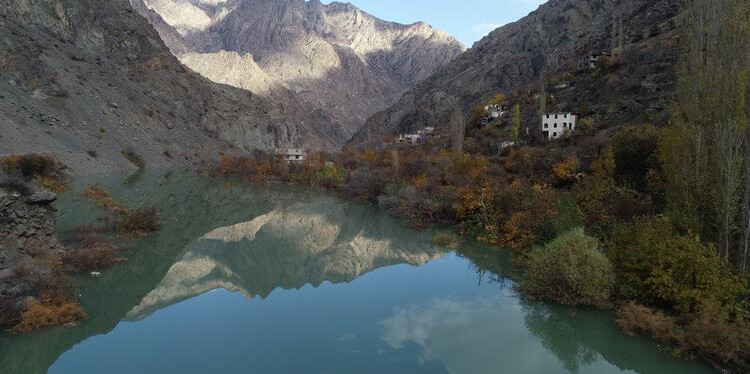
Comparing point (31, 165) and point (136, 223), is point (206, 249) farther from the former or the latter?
point (31, 165)

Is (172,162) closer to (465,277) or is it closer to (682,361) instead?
(465,277)

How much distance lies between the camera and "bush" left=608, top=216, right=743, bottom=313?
44.2 ft

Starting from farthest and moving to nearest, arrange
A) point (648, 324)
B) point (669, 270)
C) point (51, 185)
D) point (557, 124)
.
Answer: point (557, 124)
point (51, 185)
point (669, 270)
point (648, 324)

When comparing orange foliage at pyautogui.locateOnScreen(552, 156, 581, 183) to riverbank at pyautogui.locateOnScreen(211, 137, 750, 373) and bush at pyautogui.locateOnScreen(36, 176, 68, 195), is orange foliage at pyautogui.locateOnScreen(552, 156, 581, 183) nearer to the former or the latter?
riverbank at pyautogui.locateOnScreen(211, 137, 750, 373)

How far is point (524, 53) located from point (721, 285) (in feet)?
315

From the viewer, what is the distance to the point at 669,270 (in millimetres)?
14211

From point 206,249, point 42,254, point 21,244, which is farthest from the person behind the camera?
point 206,249

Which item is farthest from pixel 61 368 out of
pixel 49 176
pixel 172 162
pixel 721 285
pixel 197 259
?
pixel 172 162

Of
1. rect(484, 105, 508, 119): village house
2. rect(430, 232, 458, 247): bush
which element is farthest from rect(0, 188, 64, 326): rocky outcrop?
rect(484, 105, 508, 119): village house

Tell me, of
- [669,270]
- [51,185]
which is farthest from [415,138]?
[669,270]

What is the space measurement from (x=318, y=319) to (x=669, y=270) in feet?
35.9

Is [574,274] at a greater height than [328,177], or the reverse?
[328,177]

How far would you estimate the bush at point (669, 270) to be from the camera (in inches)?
531

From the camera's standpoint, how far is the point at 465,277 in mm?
20906
